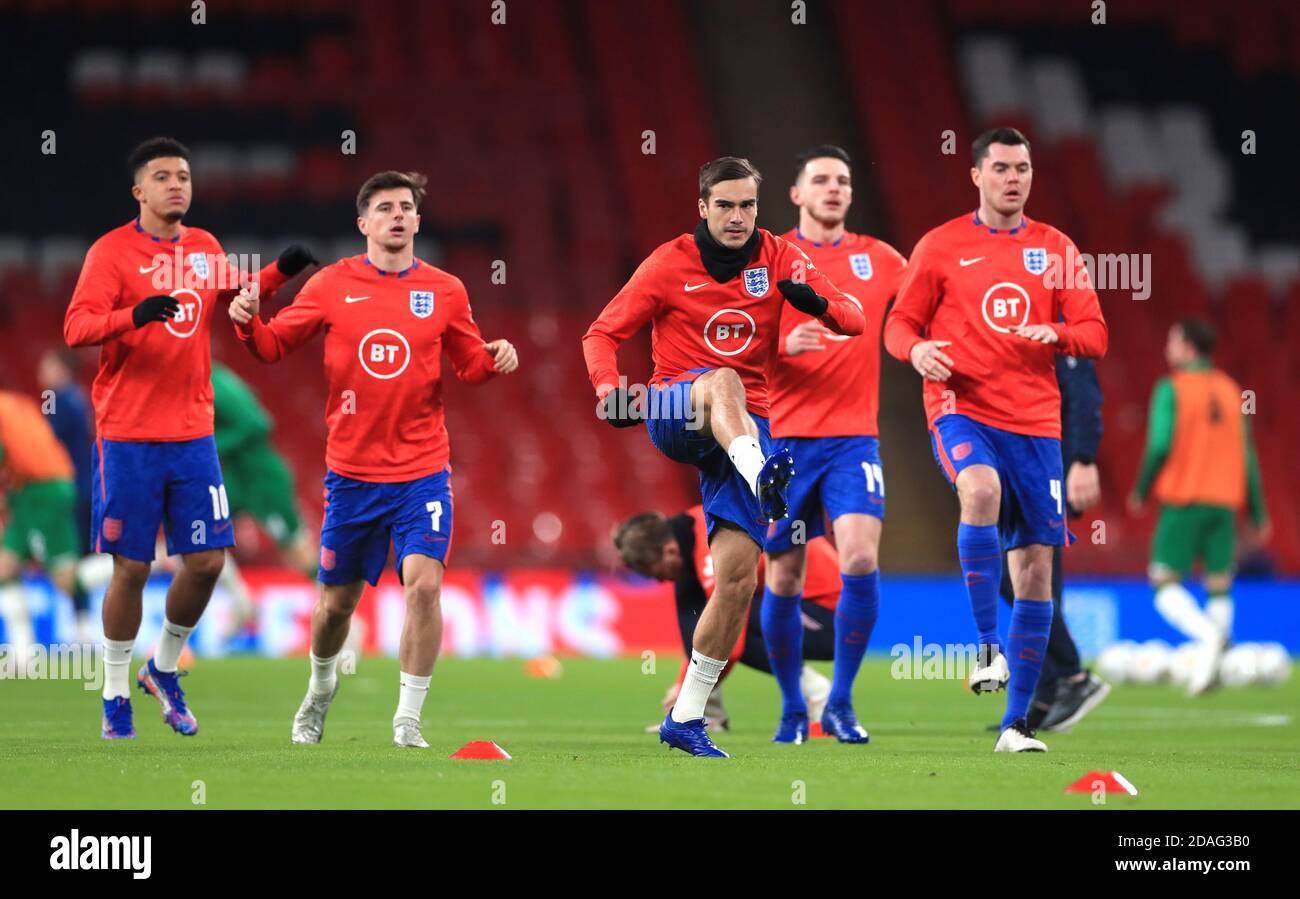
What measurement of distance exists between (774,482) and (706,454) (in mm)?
626

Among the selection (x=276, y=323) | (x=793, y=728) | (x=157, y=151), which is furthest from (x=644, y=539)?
(x=157, y=151)

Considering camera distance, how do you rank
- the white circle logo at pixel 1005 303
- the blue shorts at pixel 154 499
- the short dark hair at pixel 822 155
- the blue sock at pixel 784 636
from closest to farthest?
the white circle logo at pixel 1005 303
the blue shorts at pixel 154 499
the blue sock at pixel 784 636
the short dark hair at pixel 822 155

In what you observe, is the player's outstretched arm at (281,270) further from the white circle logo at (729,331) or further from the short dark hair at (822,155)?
the short dark hair at (822,155)

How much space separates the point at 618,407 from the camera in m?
6.93

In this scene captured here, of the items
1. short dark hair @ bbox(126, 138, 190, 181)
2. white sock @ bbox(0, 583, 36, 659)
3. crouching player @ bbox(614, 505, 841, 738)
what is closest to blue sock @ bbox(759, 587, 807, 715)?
crouching player @ bbox(614, 505, 841, 738)

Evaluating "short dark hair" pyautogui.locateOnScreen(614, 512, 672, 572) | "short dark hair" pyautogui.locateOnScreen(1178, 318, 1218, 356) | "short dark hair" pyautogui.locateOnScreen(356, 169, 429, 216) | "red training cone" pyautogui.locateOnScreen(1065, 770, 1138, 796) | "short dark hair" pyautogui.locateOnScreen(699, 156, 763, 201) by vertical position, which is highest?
"short dark hair" pyautogui.locateOnScreen(1178, 318, 1218, 356)

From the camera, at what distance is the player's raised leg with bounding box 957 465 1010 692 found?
782cm

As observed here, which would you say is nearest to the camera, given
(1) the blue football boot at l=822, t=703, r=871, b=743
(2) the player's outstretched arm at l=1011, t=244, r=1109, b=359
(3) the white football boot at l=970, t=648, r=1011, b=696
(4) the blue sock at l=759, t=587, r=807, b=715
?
(3) the white football boot at l=970, t=648, r=1011, b=696

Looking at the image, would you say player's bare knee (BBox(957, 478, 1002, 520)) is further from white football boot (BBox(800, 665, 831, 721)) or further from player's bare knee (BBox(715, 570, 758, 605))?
white football boot (BBox(800, 665, 831, 721))

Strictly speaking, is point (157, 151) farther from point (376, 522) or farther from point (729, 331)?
point (729, 331)

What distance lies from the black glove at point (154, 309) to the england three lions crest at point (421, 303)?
37.8 inches

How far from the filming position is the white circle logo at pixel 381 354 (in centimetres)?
786

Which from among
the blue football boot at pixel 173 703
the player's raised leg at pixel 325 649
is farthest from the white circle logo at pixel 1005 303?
the blue football boot at pixel 173 703

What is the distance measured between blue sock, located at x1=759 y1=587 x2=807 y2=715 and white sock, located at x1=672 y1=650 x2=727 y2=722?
4.26 ft
